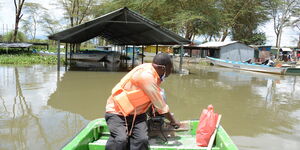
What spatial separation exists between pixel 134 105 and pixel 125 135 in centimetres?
34

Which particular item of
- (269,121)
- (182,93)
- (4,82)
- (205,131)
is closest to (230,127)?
(269,121)

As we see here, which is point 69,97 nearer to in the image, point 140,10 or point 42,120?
point 42,120

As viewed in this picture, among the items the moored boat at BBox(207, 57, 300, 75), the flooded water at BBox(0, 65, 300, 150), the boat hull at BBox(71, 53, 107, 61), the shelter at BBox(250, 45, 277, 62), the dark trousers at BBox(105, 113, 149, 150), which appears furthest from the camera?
the shelter at BBox(250, 45, 277, 62)

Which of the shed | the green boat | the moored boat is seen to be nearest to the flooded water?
the green boat

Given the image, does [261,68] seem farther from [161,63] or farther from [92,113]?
[161,63]

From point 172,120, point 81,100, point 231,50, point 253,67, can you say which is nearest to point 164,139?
point 172,120

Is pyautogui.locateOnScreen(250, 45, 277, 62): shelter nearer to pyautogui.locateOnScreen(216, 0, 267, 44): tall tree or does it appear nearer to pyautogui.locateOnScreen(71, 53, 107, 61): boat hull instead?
pyautogui.locateOnScreen(216, 0, 267, 44): tall tree

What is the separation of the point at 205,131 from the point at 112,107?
1.31 meters

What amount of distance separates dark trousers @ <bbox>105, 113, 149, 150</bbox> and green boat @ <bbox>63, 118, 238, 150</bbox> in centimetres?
29

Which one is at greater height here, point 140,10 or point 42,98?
point 140,10

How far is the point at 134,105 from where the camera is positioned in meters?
2.69

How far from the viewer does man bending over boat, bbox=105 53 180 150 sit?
8.50 ft

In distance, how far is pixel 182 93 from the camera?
9.27 metres

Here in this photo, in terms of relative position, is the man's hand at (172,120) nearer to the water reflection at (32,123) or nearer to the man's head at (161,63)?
the man's head at (161,63)
